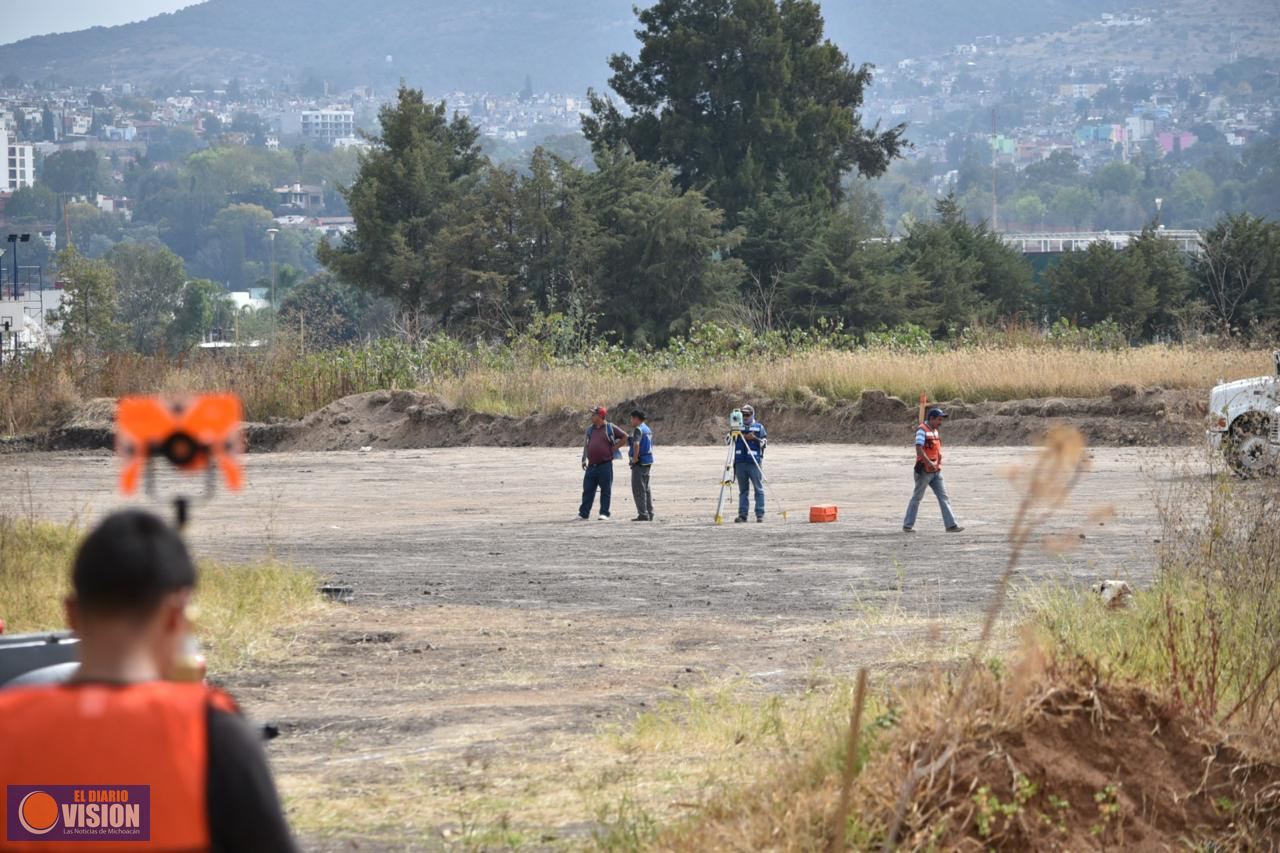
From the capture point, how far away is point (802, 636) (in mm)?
12703

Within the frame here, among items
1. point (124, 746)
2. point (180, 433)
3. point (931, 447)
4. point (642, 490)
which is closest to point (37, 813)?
point (124, 746)

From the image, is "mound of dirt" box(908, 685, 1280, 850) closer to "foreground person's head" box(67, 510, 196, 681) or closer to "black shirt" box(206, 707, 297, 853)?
"black shirt" box(206, 707, 297, 853)

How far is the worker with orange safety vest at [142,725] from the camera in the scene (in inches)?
118

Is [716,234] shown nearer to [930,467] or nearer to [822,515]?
[822,515]

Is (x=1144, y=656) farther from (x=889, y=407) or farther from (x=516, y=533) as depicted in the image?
(x=889, y=407)

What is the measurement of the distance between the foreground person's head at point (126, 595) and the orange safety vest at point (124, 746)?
5cm

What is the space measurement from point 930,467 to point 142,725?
56.0 feet

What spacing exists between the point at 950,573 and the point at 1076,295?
4325cm

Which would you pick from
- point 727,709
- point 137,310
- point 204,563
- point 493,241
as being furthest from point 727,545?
point 137,310

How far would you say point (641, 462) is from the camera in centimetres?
2242

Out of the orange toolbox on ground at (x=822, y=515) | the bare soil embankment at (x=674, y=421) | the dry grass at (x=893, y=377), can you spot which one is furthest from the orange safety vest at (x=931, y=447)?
the dry grass at (x=893, y=377)

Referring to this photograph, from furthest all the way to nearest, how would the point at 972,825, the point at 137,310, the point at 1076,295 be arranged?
the point at 137,310
the point at 1076,295
the point at 972,825

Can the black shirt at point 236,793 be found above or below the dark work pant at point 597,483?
above
